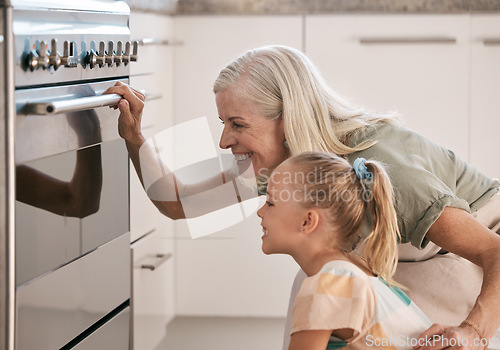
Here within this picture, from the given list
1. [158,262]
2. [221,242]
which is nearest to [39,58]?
[221,242]

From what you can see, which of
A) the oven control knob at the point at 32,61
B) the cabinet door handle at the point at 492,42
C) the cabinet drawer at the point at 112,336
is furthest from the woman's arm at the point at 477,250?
the cabinet door handle at the point at 492,42

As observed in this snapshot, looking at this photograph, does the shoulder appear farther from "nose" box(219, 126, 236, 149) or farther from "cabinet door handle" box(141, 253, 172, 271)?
"cabinet door handle" box(141, 253, 172, 271)

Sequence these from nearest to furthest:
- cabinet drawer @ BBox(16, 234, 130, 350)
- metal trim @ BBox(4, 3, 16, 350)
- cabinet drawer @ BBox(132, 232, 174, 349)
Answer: metal trim @ BBox(4, 3, 16, 350)
cabinet drawer @ BBox(16, 234, 130, 350)
cabinet drawer @ BBox(132, 232, 174, 349)

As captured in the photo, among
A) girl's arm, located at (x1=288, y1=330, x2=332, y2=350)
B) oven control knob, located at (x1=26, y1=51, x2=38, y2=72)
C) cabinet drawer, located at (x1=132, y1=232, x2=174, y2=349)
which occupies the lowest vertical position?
cabinet drawer, located at (x1=132, y1=232, x2=174, y2=349)

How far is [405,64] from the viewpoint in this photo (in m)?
2.46

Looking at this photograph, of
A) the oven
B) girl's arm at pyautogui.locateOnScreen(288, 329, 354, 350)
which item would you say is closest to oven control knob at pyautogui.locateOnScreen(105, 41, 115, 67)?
the oven

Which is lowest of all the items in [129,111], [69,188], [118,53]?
[69,188]

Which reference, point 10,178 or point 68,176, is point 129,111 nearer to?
point 68,176

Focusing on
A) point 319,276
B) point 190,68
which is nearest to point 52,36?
point 319,276

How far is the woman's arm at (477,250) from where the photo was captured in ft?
3.91

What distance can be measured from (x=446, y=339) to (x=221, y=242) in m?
0.76

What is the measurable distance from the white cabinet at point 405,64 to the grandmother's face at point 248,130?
3.44ft

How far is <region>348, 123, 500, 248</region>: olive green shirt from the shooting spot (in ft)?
4.17

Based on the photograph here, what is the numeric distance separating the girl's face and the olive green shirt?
0.70ft
